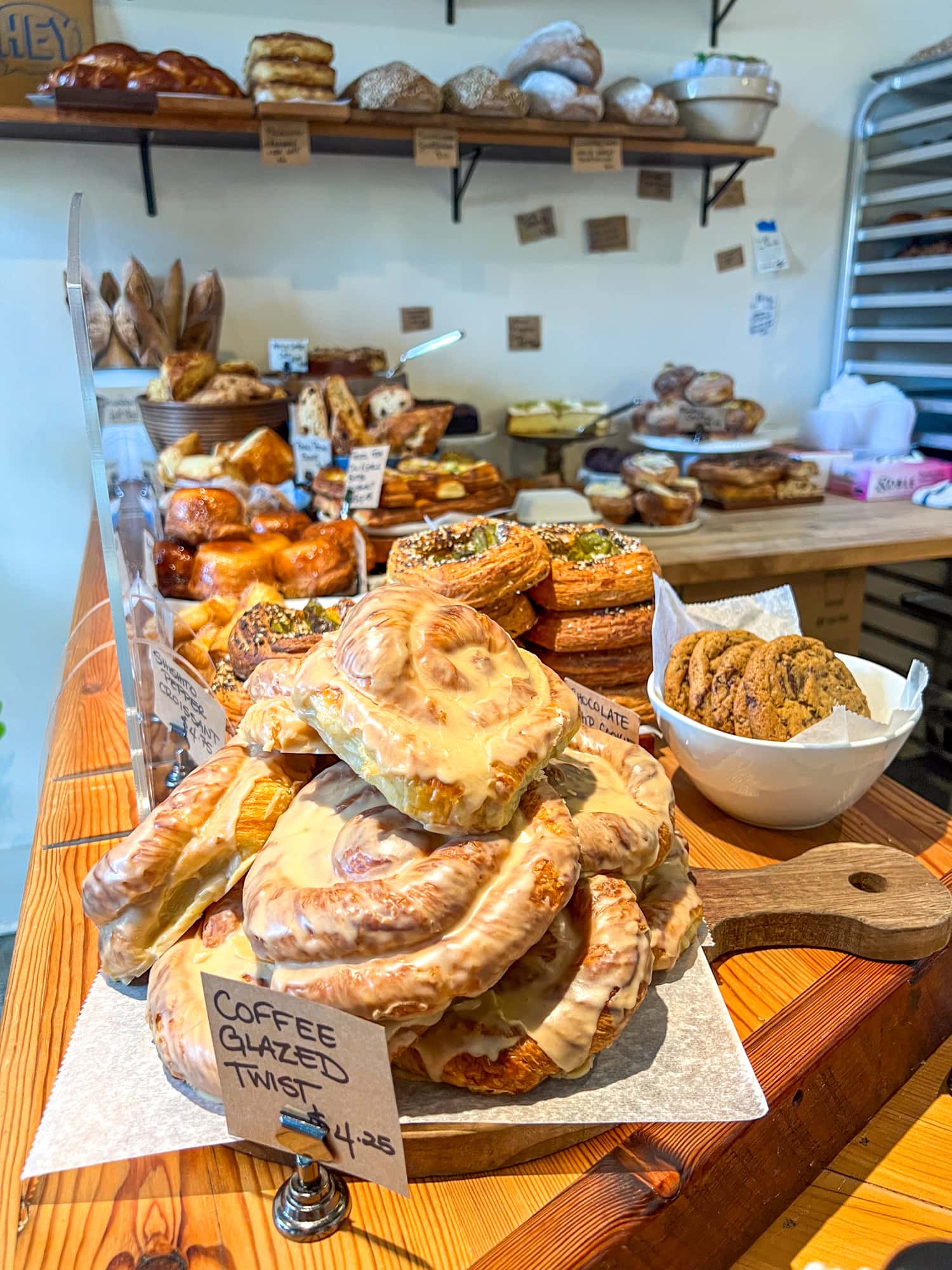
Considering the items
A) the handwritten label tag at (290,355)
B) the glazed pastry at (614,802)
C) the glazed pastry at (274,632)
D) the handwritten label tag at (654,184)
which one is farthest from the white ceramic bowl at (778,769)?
the handwritten label tag at (654,184)

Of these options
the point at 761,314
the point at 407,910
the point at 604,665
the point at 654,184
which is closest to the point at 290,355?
the point at 654,184

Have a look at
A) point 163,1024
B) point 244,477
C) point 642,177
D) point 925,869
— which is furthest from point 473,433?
point 163,1024

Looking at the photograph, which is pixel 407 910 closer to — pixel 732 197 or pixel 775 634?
pixel 775 634

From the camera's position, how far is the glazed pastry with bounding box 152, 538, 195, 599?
163 centimetres

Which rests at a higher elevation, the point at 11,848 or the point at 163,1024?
the point at 163,1024

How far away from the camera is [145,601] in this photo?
1179mm

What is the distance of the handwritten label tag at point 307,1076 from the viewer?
0.51 metres

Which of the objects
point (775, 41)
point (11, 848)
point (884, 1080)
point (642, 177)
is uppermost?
point (775, 41)

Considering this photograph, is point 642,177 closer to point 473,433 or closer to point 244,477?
point 473,433

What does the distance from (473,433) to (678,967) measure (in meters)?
2.11

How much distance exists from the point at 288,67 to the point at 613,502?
137cm

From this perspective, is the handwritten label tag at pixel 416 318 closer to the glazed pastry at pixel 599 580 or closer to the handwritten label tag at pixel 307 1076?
the glazed pastry at pixel 599 580

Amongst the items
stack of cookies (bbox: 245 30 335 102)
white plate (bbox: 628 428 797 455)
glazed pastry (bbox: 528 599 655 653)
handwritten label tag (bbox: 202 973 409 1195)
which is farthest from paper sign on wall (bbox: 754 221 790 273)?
handwritten label tag (bbox: 202 973 409 1195)

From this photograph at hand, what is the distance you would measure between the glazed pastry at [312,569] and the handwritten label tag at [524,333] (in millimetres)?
1647
